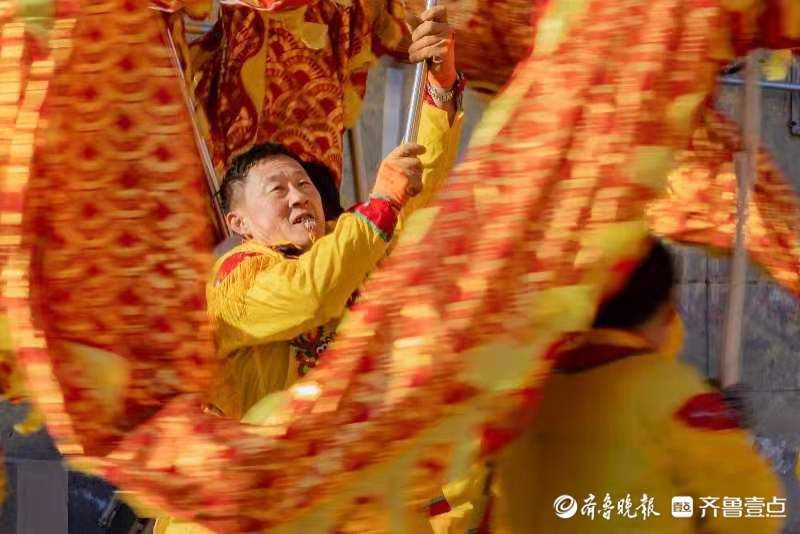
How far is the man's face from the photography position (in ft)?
7.18

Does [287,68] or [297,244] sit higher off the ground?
[287,68]

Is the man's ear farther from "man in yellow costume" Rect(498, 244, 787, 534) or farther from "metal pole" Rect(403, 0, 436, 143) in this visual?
"man in yellow costume" Rect(498, 244, 787, 534)

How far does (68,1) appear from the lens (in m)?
1.47

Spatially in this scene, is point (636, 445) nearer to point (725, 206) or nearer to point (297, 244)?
point (297, 244)

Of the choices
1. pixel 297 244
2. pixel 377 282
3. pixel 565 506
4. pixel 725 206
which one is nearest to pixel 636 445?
pixel 565 506

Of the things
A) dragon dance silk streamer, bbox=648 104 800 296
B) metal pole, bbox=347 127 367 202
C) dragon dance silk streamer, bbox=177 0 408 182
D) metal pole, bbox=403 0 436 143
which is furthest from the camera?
metal pole, bbox=347 127 367 202

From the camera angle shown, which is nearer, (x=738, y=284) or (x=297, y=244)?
(x=738, y=284)

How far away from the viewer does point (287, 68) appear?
8.30 feet

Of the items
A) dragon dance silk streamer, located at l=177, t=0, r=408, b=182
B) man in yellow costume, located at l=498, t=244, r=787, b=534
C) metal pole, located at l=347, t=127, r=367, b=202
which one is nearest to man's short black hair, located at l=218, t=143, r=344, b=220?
dragon dance silk streamer, located at l=177, t=0, r=408, b=182

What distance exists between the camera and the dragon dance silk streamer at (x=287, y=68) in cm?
248

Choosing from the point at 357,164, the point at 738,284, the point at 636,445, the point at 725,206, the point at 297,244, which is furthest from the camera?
the point at 357,164

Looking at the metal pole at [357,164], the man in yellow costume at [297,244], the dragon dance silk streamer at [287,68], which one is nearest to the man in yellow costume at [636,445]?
the man in yellow costume at [297,244]

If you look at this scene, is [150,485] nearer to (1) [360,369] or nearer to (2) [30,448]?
(1) [360,369]

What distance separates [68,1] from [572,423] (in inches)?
28.1
